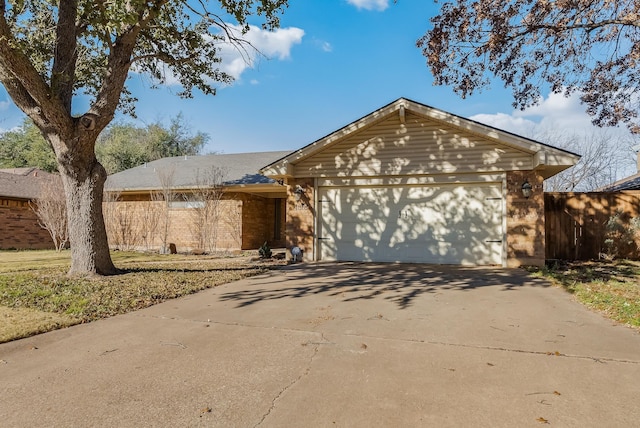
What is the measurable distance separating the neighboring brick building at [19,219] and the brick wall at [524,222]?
15.7 meters

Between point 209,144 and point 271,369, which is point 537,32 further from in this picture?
point 209,144

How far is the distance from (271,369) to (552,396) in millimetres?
2114

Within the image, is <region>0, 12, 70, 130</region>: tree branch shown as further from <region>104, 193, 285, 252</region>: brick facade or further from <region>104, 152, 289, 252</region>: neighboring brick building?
<region>104, 193, 285, 252</region>: brick facade

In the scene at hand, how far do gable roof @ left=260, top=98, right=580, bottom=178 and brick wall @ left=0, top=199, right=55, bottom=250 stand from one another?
12.2 m

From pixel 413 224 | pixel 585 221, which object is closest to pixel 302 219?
pixel 413 224

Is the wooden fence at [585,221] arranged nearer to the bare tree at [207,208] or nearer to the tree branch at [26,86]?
the bare tree at [207,208]

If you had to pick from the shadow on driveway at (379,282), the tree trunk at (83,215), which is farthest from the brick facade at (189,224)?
the tree trunk at (83,215)

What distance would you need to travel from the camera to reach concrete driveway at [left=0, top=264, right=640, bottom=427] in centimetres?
241

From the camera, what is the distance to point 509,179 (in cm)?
903

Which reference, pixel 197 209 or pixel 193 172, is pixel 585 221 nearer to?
pixel 197 209

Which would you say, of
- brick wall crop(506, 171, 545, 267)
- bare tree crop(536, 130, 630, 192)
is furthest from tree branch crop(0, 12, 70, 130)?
bare tree crop(536, 130, 630, 192)

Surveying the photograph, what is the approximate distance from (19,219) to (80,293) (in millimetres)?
13186

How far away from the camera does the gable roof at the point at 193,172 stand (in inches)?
546

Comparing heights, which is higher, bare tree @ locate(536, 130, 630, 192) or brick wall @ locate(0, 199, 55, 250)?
bare tree @ locate(536, 130, 630, 192)
